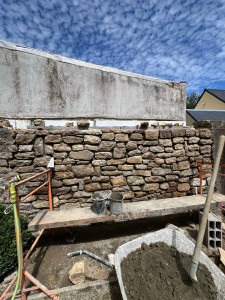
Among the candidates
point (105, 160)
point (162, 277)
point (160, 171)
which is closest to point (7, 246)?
point (105, 160)

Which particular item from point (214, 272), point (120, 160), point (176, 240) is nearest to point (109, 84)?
point (120, 160)

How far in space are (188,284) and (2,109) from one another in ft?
12.5

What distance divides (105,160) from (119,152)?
0.34 m

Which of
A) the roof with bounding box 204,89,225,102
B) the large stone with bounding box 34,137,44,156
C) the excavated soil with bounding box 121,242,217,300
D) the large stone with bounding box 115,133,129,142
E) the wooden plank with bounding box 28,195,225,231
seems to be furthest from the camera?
the roof with bounding box 204,89,225,102

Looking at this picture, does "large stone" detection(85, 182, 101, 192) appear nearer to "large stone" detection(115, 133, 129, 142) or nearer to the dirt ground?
the dirt ground

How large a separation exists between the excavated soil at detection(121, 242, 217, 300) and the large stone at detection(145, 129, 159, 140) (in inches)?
76.8

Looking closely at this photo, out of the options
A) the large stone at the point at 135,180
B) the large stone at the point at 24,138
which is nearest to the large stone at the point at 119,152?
the large stone at the point at 135,180

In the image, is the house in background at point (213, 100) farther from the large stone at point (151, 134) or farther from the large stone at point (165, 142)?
the large stone at point (151, 134)

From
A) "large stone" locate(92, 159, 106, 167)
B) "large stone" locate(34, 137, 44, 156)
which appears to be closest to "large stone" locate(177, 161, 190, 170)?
"large stone" locate(92, 159, 106, 167)

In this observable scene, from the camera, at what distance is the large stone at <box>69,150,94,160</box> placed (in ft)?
8.84

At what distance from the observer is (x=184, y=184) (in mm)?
3270

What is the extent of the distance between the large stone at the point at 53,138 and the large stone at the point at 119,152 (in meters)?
1.10

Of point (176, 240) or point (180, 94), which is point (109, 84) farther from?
point (176, 240)

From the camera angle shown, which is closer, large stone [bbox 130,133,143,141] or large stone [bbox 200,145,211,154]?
large stone [bbox 130,133,143,141]
